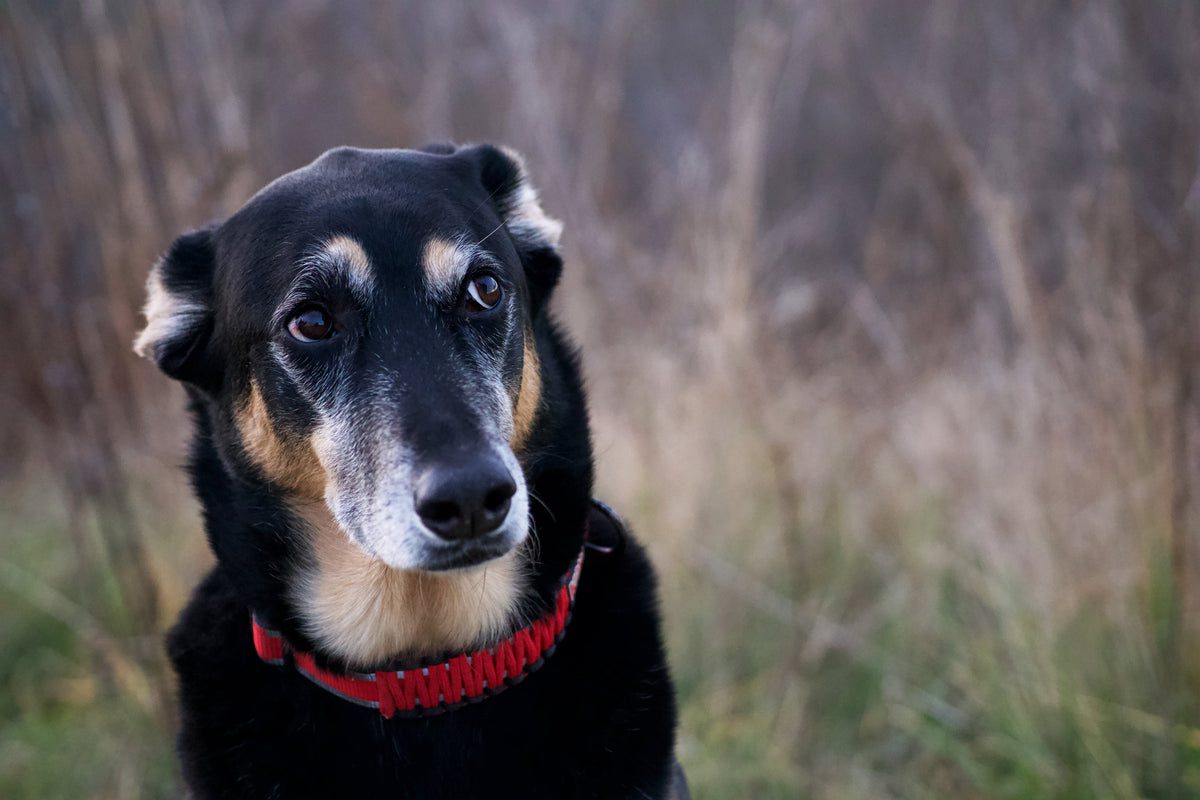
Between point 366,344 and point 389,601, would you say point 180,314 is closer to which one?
point 366,344

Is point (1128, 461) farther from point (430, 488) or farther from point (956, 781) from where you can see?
point (430, 488)

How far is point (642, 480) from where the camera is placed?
15.8 ft

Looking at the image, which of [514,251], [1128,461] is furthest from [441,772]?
[1128,461]

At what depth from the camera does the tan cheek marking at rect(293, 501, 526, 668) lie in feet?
7.50

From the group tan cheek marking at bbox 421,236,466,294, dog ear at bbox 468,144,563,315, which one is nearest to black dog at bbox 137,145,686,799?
tan cheek marking at bbox 421,236,466,294

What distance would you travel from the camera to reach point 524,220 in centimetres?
267

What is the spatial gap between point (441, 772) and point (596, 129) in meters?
3.74

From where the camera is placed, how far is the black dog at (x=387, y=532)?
7.06ft

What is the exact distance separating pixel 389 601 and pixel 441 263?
78 centimetres

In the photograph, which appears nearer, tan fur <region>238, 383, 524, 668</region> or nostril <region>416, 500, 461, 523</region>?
nostril <region>416, 500, 461, 523</region>

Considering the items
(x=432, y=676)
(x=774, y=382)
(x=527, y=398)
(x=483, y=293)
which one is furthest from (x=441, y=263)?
(x=774, y=382)

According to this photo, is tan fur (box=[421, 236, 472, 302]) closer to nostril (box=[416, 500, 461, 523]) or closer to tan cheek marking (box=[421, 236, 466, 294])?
tan cheek marking (box=[421, 236, 466, 294])

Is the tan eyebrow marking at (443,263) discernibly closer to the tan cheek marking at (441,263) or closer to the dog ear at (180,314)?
the tan cheek marking at (441,263)

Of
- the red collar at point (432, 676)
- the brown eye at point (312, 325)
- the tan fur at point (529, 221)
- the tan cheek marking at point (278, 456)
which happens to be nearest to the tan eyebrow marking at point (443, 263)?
the brown eye at point (312, 325)
